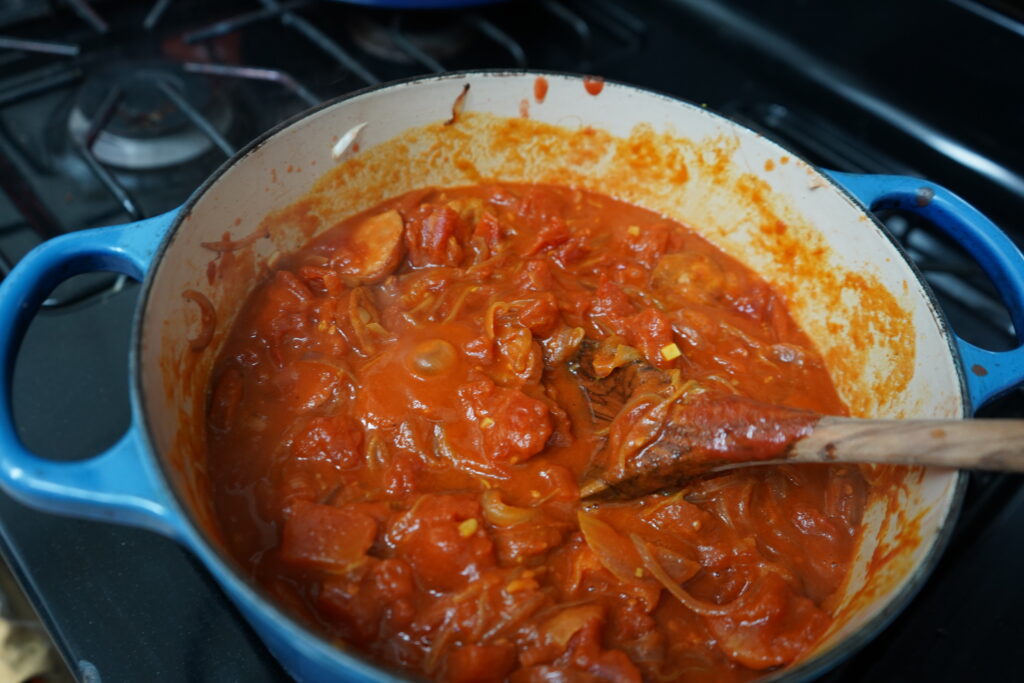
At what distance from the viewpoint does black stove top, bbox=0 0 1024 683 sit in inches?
87.8

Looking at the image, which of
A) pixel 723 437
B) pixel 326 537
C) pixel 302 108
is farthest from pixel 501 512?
pixel 302 108

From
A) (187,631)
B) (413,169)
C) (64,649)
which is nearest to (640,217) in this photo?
(413,169)

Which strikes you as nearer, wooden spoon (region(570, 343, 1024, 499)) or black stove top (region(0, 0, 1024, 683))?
wooden spoon (region(570, 343, 1024, 499))

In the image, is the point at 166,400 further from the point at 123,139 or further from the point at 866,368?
the point at 866,368

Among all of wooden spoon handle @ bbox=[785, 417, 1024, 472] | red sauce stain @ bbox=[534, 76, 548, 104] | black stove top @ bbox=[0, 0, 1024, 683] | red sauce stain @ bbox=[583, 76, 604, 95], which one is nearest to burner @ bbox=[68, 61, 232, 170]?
black stove top @ bbox=[0, 0, 1024, 683]

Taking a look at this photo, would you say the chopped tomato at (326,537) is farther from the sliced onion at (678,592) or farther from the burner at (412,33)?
the burner at (412,33)

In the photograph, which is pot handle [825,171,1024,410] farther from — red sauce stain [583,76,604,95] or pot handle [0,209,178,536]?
pot handle [0,209,178,536]

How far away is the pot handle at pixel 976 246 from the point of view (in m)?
2.12

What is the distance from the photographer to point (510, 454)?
2.32 meters

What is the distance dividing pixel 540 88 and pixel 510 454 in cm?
133

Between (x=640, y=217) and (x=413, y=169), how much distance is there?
34.5 inches

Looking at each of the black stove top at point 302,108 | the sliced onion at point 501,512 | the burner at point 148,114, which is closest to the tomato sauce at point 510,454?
the sliced onion at point 501,512

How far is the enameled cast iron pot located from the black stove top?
1.08 ft

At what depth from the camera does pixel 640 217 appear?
10.3 feet
